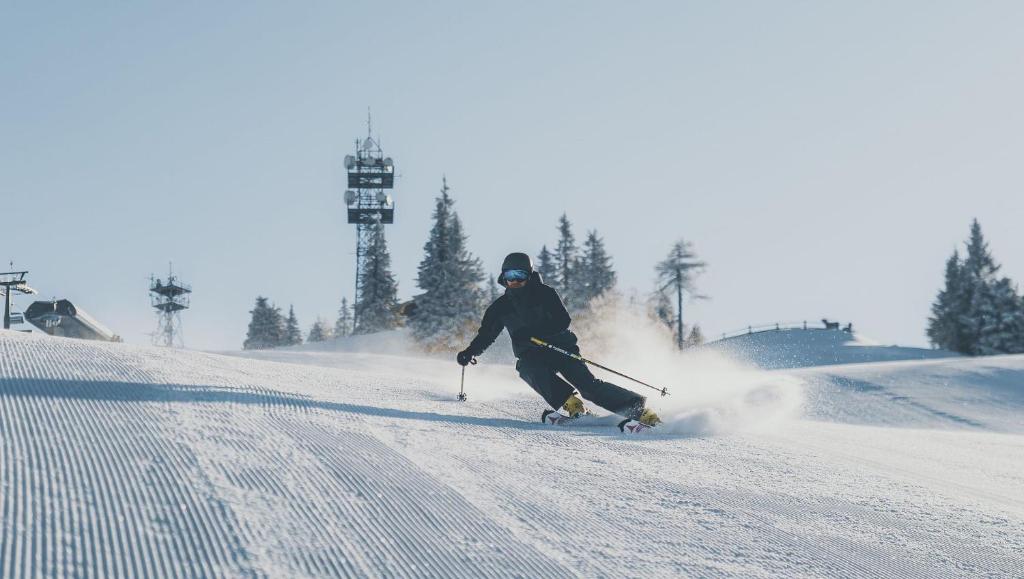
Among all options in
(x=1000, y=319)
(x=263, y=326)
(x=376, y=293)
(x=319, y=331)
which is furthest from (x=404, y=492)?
(x=319, y=331)

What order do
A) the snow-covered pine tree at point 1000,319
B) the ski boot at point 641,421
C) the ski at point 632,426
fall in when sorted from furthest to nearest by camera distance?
the snow-covered pine tree at point 1000,319 < the ski boot at point 641,421 < the ski at point 632,426

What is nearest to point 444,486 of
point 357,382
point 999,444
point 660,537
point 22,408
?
point 660,537

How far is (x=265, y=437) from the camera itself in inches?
170

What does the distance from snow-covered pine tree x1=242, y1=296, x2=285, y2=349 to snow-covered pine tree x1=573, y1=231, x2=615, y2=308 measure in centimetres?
3548

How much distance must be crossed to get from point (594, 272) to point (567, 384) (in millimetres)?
59122

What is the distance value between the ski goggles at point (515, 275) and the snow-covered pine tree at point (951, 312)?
187 ft

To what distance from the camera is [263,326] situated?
276ft

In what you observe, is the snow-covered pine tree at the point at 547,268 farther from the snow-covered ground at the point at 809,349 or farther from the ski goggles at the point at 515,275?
the ski goggles at the point at 515,275

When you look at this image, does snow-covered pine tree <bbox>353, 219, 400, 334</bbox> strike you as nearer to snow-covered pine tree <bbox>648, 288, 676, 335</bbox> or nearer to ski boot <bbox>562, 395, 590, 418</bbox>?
snow-covered pine tree <bbox>648, 288, 676, 335</bbox>

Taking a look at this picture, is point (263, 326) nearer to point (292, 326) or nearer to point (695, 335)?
point (292, 326)

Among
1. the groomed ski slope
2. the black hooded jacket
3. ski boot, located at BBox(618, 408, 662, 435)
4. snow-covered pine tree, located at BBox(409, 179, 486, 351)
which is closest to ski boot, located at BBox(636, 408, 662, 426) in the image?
ski boot, located at BBox(618, 408, 662, 435)

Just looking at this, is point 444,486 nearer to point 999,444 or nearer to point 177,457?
point 177,457

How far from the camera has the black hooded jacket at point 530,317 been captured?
8.45 metres

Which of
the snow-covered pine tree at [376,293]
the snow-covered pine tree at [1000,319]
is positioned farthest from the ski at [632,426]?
the snow-covered pine tree at [376,293]
